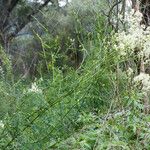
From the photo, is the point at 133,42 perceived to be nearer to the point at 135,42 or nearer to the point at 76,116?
the point at 135,42

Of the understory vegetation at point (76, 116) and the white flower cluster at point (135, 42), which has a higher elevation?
the white flower cluster at point (135, 42)

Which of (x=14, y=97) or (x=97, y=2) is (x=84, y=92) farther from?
(x=97, y=2)

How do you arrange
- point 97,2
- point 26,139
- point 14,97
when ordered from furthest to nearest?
point 97,2, point 14,97, point 26,139

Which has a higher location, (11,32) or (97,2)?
(97,2)

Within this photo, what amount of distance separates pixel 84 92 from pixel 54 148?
0.37 metres

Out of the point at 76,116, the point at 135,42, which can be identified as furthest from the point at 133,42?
the point at 76,116

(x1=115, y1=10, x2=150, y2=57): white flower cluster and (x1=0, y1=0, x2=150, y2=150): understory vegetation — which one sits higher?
(x1=115, y1=10, x2=150, y2=57): white flower cluster

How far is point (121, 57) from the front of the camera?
8.98ft

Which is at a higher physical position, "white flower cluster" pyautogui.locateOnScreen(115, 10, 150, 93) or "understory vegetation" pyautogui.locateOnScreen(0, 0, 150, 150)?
"white flower cluster" pyautogui.locateOnScreen(115, 10, 150, 93)

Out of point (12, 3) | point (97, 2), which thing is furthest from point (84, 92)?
point (12, 3)

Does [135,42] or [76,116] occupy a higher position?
[135,42]

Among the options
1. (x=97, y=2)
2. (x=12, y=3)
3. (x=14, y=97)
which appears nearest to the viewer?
(x=14, y=97)

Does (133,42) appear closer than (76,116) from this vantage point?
Yes

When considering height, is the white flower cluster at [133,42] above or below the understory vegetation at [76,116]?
above
